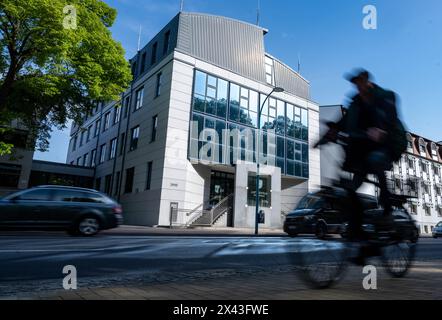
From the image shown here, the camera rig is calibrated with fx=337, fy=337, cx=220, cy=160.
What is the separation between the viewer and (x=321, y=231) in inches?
156

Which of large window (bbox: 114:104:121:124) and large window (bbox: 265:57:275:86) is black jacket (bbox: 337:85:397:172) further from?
large window (bbox: 114:104:121:124)

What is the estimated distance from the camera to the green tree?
1672 cm

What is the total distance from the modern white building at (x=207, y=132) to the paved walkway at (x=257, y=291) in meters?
19.8

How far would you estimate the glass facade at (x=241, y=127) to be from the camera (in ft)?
84.8

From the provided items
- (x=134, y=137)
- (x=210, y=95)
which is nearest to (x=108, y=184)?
(x=134, y=137)

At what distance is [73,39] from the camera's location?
57.5ft

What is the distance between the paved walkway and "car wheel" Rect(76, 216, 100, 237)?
8.28 m

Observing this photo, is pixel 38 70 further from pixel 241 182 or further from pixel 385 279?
pixel 385 279

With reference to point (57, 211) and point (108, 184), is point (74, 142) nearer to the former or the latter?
point (108, 184)

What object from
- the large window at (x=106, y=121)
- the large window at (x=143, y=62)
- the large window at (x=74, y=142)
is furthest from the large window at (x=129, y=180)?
the large window at (x=74, y=142)

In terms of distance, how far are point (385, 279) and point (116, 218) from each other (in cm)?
982

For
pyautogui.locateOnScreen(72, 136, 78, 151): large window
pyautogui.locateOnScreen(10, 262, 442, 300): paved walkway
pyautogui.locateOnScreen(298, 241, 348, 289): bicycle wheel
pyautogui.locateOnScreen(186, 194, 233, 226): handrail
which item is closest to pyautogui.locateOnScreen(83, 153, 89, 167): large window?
pyautogui.locateOnScreen(72, 136, 78, 151): large window
